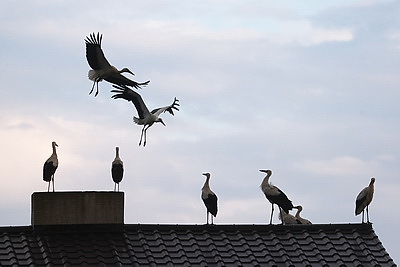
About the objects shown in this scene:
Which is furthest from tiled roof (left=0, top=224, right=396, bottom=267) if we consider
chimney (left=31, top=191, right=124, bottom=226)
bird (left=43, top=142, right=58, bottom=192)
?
bird (left=43, top=142, right=58, bottom=192)

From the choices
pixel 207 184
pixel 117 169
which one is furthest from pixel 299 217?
pixel 117 169

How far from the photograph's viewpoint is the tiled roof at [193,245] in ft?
56.4

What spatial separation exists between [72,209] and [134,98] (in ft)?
12.0

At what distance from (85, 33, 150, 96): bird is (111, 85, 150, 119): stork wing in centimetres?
A: 19

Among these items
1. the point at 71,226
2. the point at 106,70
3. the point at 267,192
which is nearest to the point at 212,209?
the point at 267,192

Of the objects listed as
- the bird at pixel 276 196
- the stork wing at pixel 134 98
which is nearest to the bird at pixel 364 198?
the bird at pixel 276 196

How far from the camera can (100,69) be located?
21.0m

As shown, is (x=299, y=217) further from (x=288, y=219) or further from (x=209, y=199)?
(x=209, y=199)

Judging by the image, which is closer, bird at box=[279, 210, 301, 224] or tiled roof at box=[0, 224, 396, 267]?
tiled roof at box=[0, 224, 396, 267]

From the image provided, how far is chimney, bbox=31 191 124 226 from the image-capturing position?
18031 mm

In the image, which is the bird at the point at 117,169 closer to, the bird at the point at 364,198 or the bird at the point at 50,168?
the bird at the point at 50,168

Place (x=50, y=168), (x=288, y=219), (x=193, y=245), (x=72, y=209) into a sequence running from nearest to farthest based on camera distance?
(x=193, y=245) → (x=72, y=209) → (x=50, y=168) → (x=288, y=219)

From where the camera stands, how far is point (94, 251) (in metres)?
17.5

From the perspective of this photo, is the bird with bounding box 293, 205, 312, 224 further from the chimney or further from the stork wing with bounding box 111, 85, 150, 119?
the chimney
